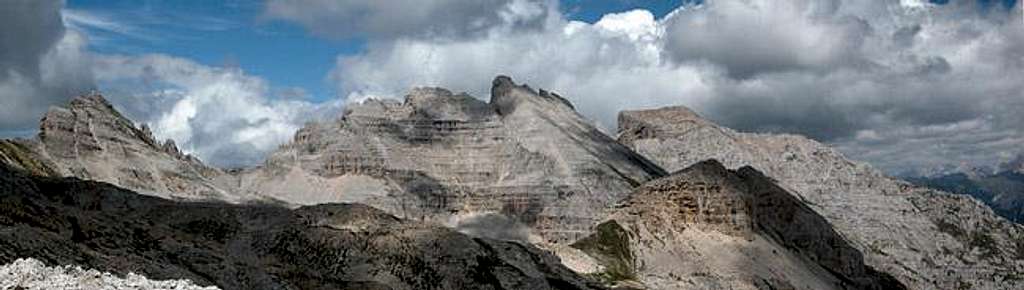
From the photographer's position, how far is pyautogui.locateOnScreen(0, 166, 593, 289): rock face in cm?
3903

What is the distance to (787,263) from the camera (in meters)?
119

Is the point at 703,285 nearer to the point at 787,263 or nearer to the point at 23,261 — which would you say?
the point at 787,263

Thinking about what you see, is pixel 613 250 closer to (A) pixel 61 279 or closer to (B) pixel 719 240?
(B) pixel 719 240

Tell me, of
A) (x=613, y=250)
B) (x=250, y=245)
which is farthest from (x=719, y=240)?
(x=250, y=245)

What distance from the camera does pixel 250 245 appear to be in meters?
61.8

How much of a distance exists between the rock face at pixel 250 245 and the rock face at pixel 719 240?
130ft

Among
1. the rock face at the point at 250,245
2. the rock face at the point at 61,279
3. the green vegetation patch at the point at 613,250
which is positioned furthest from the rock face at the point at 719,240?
the rock face at the point at 61,279

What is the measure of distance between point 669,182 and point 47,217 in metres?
92.3

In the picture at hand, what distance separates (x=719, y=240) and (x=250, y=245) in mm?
70857

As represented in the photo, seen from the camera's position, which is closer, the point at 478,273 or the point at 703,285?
the point at 478,273

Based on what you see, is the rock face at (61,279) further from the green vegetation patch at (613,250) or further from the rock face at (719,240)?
the rock face at (719,240)

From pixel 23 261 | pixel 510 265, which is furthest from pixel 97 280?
pixel 510 265

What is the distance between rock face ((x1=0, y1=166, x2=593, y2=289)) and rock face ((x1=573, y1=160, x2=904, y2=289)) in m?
39.7

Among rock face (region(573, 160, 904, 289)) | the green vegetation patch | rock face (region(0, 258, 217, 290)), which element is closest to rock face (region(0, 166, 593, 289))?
rock face (region(0, 258, 217, 290))
